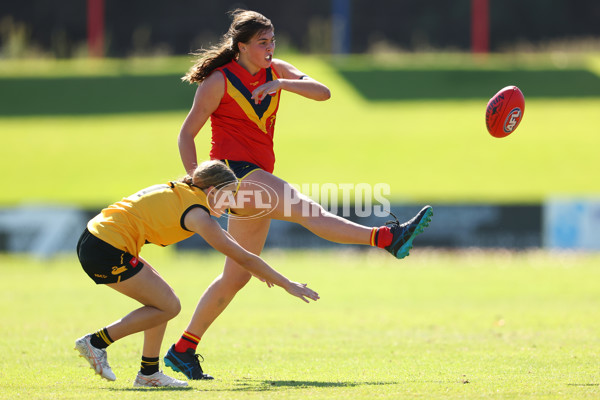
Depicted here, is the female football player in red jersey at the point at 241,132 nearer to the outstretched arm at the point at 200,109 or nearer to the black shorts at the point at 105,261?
the outstretched arm at the point at 200,109

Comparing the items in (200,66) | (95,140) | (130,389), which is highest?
(200,66)

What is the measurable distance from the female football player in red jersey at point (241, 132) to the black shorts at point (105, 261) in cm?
81

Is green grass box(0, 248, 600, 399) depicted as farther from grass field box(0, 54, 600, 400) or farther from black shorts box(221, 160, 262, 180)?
black shorts box(221, 160, 262, 180)

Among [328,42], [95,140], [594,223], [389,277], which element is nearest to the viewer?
[389,277]

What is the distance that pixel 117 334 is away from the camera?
19.7 ft

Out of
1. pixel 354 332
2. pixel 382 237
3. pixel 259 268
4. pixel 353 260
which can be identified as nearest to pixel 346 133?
pixel 353 260

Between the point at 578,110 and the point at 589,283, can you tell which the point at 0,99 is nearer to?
the point at 578,110

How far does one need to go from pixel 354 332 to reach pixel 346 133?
A: 17.7m

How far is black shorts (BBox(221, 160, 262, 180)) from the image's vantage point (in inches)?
248

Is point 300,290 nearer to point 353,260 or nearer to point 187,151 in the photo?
point 187,151

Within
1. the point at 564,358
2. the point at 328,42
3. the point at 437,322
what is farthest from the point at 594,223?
the point at 328,42

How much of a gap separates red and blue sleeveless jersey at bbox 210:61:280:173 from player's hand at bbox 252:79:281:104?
19 centimetres

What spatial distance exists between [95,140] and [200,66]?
20609 millimetres

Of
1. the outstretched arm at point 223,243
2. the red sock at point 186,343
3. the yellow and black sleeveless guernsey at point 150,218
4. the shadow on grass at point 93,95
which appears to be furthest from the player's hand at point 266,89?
the shadow on grass at point 93,95
